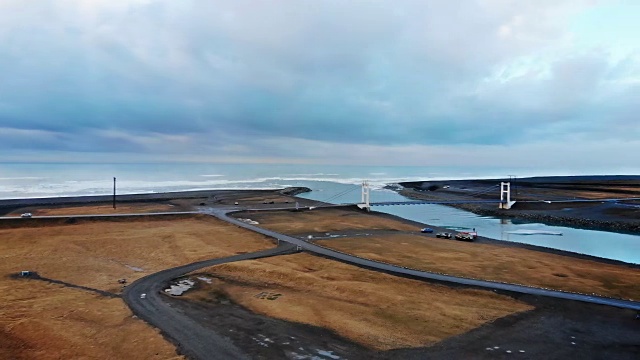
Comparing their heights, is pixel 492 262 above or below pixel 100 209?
below

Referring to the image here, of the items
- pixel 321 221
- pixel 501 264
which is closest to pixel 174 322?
pixel 501 264

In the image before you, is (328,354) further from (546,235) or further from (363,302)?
(546,235)

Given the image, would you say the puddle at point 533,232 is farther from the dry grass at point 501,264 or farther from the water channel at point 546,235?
the dry grass at point 501,264

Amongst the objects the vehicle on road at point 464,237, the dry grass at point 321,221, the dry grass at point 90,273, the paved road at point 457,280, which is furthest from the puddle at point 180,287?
the vehicle on road at point 464,237

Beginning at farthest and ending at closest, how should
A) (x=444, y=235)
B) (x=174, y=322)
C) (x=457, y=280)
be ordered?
(x=444, y=235)
(x=457, y=280)
(x=174, y=322)

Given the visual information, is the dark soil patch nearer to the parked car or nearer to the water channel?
the parked car

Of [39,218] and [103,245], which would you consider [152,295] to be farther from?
[39,218]
